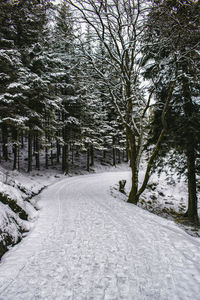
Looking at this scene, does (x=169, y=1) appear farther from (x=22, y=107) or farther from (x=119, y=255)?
(x=22, y=107)

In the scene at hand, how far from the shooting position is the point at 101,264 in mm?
2857

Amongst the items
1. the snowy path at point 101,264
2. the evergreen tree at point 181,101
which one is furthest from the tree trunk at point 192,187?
the snowy path at point 101,264

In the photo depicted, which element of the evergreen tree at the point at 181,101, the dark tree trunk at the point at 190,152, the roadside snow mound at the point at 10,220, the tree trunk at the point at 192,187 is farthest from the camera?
the tree trunk at the point at 192,187

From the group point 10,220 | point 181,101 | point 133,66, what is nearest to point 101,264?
point 10,220

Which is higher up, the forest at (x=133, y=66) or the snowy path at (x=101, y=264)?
the forest at (x=133, y=66)

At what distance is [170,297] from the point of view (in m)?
2.05

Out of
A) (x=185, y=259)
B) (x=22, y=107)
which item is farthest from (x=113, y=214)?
(x=22, y=107)

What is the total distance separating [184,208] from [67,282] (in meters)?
11.1

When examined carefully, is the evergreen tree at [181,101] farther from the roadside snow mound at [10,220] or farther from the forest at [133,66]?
the roadside snow mound at [10,220]

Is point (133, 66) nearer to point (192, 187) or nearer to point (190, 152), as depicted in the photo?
point (190, 152)

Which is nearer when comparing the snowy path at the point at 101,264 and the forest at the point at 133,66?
the snowy path at the point at 101,264

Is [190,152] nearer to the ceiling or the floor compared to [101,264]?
nearer to the ceiling

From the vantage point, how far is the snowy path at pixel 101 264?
2.18 m

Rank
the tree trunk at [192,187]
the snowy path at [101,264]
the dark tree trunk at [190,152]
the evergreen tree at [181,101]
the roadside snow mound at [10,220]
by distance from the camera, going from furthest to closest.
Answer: the tree trunk at [192,187]
the dark tree trunk at [190,152]
the evergreen tree at [181,101]
the roadside snow mound at [10,220]
the snowy path at [101,264]
